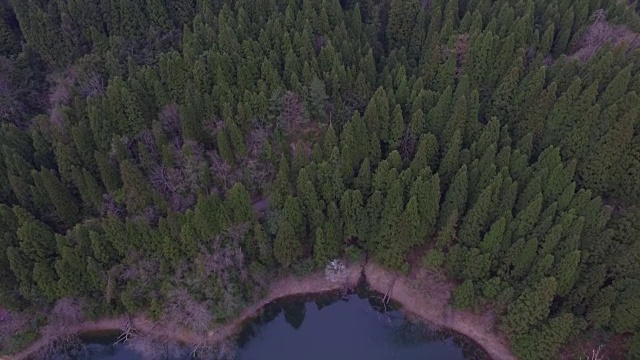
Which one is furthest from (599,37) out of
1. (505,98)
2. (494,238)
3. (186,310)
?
(186,310)

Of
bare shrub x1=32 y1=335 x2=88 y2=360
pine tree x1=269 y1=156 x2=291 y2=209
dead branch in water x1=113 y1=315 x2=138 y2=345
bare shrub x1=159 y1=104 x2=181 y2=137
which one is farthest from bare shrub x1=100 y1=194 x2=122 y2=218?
pine tree x1=269 y1=156 x2=291 y2=209

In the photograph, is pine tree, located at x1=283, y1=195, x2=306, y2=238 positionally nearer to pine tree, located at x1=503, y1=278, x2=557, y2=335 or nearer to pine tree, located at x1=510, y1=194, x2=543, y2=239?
pine tree, located at x1=510, y1=194, x2=543, y2=239

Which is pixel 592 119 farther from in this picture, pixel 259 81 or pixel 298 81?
pixel 259 81

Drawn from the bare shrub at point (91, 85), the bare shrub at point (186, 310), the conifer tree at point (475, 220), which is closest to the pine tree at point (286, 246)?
the bare shrub at point (186, 310)

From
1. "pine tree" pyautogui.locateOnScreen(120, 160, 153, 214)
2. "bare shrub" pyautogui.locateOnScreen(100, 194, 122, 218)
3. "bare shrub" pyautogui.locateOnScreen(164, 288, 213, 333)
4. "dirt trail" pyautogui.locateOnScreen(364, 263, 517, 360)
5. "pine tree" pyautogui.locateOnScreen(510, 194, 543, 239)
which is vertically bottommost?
"dirt trail" pyautogui.locateOnScreen(364, 263, 517, 360)

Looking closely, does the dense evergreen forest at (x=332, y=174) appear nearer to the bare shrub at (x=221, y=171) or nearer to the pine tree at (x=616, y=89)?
the pine tree at (x=616, y=89)

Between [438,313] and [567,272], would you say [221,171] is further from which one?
[567,272]
